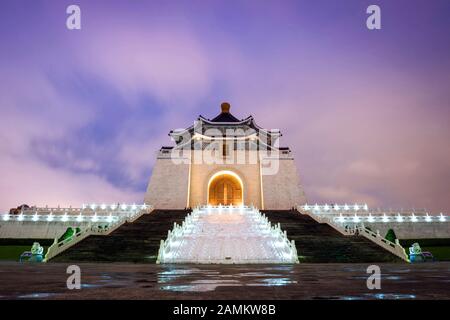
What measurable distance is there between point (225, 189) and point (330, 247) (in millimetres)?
19446

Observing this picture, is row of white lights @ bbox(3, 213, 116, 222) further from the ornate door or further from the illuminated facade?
the ornate door

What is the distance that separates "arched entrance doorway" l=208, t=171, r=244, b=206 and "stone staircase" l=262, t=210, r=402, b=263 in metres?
13.8

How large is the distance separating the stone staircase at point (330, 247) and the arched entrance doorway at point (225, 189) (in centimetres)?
1376

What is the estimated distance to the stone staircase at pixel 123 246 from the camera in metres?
10.9

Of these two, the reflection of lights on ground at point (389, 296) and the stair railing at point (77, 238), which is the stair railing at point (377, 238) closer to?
the reflection of lights on ground at point (389, 296)

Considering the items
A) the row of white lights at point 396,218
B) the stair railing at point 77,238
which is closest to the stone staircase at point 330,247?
the row of white lights at point 396,218

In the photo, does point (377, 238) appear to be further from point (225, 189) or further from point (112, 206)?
point (225, 189)

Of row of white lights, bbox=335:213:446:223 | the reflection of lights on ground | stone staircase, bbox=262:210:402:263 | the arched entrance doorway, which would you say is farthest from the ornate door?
the reflection of lights on ground

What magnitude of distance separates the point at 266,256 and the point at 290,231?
514 cm

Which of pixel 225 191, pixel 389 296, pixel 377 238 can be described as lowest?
pixel 377 238

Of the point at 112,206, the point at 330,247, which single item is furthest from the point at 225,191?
the point at 330,247

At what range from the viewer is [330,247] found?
12.6 meters

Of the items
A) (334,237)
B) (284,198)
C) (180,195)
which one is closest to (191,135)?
(180,195)
